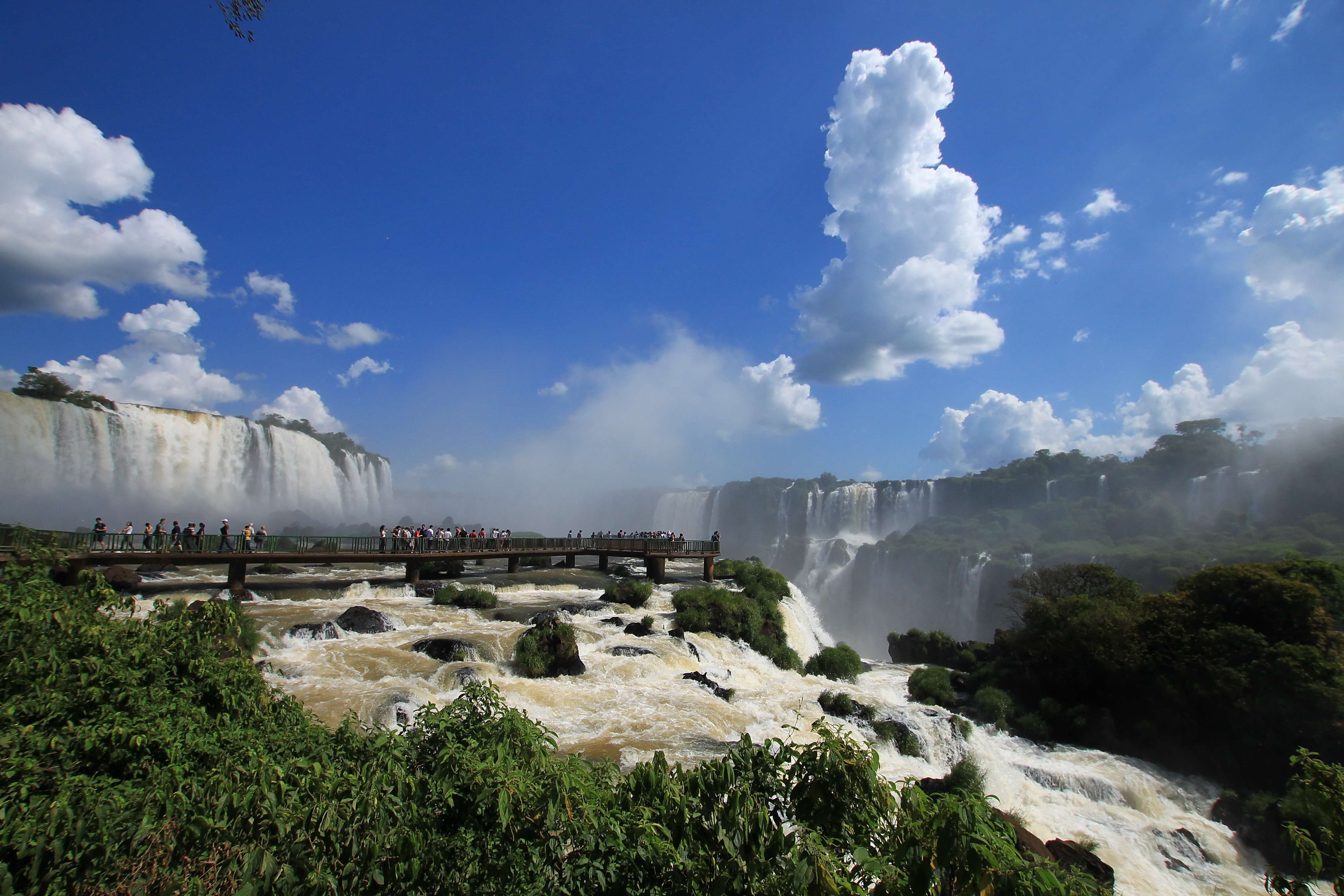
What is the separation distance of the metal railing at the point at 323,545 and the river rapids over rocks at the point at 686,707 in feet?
5.50

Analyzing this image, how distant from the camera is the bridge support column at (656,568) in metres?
32.2

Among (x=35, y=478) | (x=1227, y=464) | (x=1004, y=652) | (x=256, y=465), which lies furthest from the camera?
(x=1227, y=464)

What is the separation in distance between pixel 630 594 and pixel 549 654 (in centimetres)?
947

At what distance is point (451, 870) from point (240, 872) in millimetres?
1013

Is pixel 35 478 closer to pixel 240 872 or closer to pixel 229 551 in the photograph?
pixel 229 551

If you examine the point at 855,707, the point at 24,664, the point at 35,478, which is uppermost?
the point at 35,478

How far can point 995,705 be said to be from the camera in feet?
64.1

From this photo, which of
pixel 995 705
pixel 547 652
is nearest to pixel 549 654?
pixel 547 652

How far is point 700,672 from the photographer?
1739 cm

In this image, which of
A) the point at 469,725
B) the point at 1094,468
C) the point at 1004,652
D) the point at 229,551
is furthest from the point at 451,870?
the point at 1094,468

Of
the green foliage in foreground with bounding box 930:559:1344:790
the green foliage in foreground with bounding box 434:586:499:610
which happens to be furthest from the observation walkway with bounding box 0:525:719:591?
the green foliage in foreground with bounding box 930:559:1344:790

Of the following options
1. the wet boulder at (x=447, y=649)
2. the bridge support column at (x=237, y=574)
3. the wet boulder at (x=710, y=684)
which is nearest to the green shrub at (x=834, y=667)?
the wet boulder at (x=710, y=684)

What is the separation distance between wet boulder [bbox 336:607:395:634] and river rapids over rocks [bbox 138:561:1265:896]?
28cm

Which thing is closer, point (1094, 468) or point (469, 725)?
point (469, 725)
